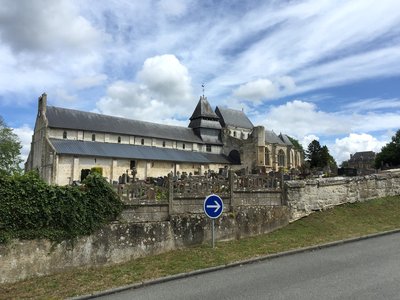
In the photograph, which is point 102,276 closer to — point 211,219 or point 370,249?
point 211,219

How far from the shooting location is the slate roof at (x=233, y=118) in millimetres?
66750

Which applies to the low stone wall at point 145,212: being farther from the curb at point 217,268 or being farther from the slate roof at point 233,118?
the slate roof at point 233,118

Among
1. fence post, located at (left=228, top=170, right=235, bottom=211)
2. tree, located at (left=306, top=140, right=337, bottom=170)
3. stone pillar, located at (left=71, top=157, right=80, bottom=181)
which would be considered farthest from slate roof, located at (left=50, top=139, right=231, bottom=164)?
fence post, located at (left=228, top=170, right=235, bottom=211)

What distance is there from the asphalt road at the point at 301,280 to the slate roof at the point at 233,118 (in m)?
57.7

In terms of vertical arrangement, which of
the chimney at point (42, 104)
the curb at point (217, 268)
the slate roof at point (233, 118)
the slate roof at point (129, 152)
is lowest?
the curb at point (217, 268)

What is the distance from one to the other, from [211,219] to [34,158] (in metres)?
45.1

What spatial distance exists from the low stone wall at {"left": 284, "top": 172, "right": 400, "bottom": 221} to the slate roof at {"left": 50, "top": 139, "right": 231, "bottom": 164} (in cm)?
3403

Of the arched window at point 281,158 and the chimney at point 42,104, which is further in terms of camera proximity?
the arched window at point 281,158

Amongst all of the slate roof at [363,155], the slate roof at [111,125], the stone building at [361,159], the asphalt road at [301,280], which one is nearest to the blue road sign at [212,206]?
the asphalt road at [301,280]

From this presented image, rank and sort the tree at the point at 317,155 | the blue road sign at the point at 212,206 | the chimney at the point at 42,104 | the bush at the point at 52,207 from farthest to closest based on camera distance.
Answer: the tree at the point at 317,155 < the chimney at the point at 42,104 < the blue road sign at the point at 212,206 < the bush at the point at 52,207

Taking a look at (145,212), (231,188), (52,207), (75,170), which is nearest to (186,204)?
(145,212)

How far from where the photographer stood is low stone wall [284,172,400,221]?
1298 cm

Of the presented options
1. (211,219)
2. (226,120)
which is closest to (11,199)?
(211,219)

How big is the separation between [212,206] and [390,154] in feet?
215
